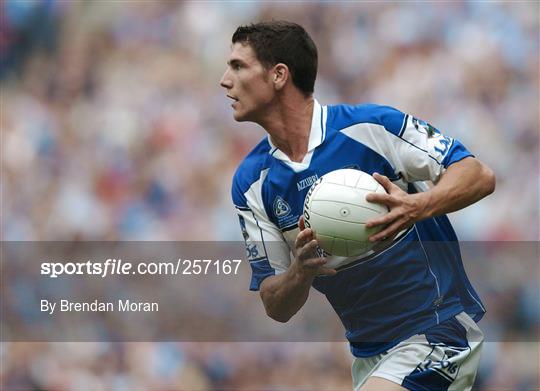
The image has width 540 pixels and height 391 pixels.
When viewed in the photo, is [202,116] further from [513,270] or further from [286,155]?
[286,155]

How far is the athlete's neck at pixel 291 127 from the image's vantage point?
171 inches

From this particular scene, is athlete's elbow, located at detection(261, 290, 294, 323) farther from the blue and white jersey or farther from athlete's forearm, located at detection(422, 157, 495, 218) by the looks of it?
athlete's forearm, located at detection(422, 157, 495, 218)

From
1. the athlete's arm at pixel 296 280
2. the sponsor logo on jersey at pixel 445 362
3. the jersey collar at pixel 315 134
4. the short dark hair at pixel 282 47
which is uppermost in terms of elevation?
the short dark hair at pixel 282 47

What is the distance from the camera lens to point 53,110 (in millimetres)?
9391

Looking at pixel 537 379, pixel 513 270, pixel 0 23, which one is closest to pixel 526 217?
pixel 513 270

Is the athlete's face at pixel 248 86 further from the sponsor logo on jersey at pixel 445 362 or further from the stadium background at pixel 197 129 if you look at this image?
the stadium background at pixel 197 129

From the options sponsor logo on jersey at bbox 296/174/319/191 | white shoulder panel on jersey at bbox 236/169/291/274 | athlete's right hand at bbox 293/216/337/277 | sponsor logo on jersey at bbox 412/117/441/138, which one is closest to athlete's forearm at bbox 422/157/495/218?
sponsor logo on jersey at bbox 412/117/441/138

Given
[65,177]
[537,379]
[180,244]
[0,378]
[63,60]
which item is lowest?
[537,379]

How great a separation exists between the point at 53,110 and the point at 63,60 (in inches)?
23.9

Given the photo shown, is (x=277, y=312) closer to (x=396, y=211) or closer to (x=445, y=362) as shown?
(x=445, y=362)

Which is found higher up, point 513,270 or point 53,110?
point 53,110

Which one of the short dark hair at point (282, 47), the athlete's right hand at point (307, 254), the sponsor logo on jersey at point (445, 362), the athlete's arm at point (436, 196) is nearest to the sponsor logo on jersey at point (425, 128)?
the athlete's arm at point (436, 196)

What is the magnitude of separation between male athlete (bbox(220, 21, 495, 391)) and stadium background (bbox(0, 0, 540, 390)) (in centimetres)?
344

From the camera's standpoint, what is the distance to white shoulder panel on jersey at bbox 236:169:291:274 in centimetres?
441
